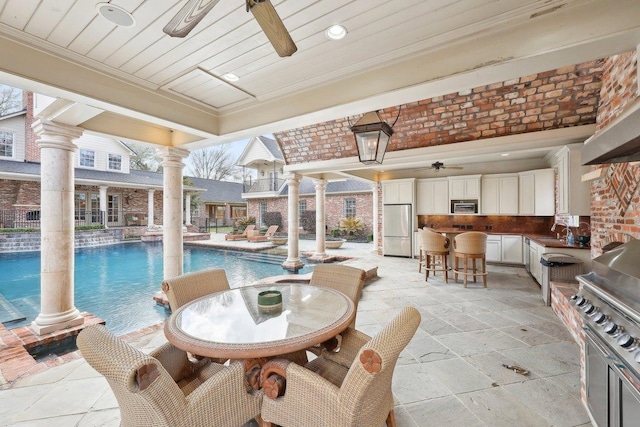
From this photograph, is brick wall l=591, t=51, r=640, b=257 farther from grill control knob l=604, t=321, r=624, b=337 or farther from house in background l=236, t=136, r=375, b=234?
house in background l=236, t=136, r=375, b=234

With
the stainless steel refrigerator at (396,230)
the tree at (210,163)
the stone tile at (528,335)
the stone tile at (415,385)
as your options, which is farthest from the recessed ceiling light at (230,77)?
the tree at (210,163)

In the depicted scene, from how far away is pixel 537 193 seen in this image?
6.23m

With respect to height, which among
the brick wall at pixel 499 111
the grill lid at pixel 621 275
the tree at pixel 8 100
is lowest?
the grill lid at pixel 621 275

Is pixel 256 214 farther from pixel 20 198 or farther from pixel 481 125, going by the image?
pixel 481 125

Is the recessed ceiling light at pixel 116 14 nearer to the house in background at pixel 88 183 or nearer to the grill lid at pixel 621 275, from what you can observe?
the grill lid at pixel 621 275

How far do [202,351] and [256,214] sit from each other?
16.2m

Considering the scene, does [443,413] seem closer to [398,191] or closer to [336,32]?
[336,32]

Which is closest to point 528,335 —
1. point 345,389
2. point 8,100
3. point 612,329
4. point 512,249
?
point 612,329

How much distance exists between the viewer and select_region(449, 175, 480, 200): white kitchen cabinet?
23.5 ft

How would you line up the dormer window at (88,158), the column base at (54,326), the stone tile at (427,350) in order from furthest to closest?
the dormer window at (88,158) → the column base at (54,326) → the stone tile at (427,350)

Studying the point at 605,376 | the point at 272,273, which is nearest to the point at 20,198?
the point at 272,273

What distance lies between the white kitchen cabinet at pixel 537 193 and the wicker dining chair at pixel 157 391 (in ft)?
23.7

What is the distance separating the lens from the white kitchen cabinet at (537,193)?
5953 millimetres

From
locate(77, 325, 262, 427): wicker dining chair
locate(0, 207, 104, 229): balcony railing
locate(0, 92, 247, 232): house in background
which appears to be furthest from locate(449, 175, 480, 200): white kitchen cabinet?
locate(0, 207, 104, 229): balcony railing
